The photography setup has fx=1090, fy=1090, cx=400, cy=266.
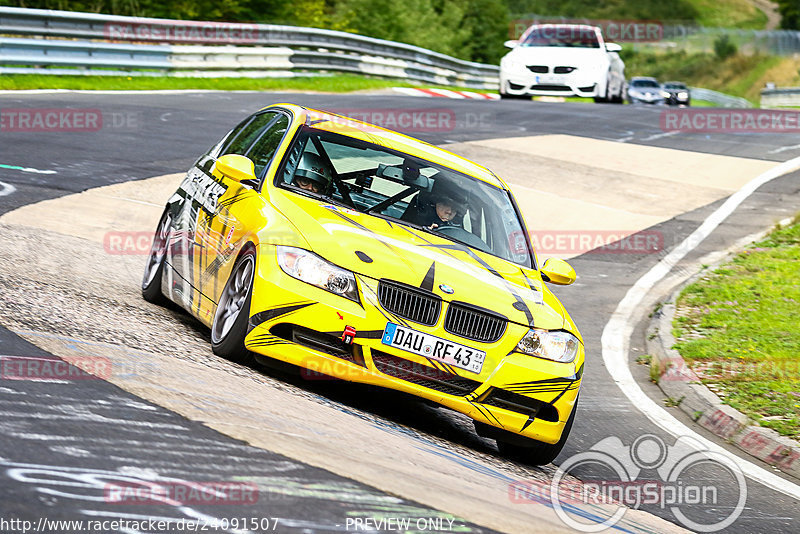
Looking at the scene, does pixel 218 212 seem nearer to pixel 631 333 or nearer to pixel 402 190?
pixel 402 190

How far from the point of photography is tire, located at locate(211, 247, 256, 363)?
20.6ft

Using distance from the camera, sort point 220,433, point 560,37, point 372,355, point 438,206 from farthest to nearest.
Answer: point 560,37 → point 438,206 → point 372,355 → point 220,433

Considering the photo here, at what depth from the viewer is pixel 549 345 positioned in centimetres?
638

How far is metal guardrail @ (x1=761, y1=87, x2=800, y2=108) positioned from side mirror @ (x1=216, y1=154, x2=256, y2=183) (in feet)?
120

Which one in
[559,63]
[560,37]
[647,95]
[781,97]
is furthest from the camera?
[647,95]

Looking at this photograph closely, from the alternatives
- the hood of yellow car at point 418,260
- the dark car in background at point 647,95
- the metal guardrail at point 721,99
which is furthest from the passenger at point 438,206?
the metal guardrail at point 721,99

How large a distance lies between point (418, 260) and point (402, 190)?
1203 millimetres

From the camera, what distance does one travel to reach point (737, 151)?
21.7 m

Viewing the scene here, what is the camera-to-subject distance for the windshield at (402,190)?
722cm

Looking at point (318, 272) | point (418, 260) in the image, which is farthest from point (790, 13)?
point (318, 272)

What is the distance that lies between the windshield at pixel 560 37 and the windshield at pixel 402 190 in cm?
1895

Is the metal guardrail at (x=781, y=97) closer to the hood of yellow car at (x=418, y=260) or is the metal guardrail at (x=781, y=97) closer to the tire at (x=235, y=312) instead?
the hood of yellow car at (x=418, y=260)

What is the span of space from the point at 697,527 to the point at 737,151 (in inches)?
668

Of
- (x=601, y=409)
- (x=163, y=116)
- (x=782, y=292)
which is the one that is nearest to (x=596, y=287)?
(x=782, y=292)
